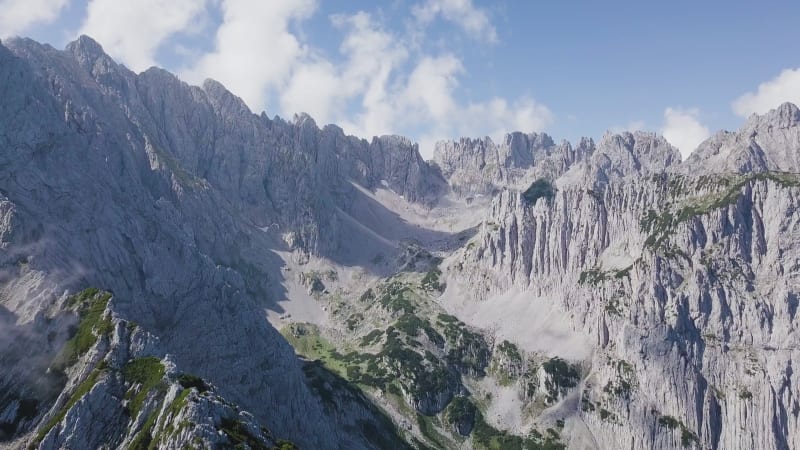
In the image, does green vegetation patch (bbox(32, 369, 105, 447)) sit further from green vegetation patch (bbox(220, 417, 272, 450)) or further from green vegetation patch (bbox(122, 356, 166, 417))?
green vegetation patch (bbox(220, 417, 272, 450))

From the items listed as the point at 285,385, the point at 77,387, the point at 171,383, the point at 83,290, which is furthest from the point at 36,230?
the point at 285,385

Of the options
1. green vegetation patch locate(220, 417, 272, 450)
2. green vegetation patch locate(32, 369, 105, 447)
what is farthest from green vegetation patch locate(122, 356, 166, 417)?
green vegetation patch locate(220, 417, 272, 450)

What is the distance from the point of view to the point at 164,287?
17250 centimetres

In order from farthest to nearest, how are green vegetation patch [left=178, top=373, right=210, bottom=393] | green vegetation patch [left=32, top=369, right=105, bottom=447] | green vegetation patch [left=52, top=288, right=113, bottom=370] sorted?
green vegetation patch [left=52, top=288, right=113, bottom=370]
green vegetation patch [left=178, top=373, right=210, bottom=393]
green vegetation patch [left=32, top=369, right=105, bottom=447]

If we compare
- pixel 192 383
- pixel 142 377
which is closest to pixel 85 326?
pixel 142 377

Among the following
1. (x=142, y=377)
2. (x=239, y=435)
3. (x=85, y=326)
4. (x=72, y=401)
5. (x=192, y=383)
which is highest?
(x=85, y=326)

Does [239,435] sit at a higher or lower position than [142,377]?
lower

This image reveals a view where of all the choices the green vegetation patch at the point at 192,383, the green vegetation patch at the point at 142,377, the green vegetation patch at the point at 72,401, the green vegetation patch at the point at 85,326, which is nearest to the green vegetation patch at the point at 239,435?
the green vegetation patch at the point at 192,383

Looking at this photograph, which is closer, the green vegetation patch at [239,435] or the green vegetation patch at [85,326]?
the green vegetation patch at [239,435]

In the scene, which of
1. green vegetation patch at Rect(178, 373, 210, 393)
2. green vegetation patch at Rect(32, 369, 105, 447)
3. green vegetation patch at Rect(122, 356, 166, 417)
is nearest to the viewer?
green vegetation patch at Rect(32, 369, 105, 447)

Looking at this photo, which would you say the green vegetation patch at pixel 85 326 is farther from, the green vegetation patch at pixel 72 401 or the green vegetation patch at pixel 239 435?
the green vegetation patch at pixel 239 435

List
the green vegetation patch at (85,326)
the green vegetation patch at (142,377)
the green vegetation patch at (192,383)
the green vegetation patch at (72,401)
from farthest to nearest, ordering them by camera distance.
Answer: the green vegetation patch at (85,326), the green vegetation patch at (192,383), the green vegetation patch at (142,377), the green vegetation patch at (72,401)

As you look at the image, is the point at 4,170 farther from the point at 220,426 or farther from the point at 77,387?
the point at 220,426

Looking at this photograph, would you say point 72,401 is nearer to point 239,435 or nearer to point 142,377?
point 142,377
